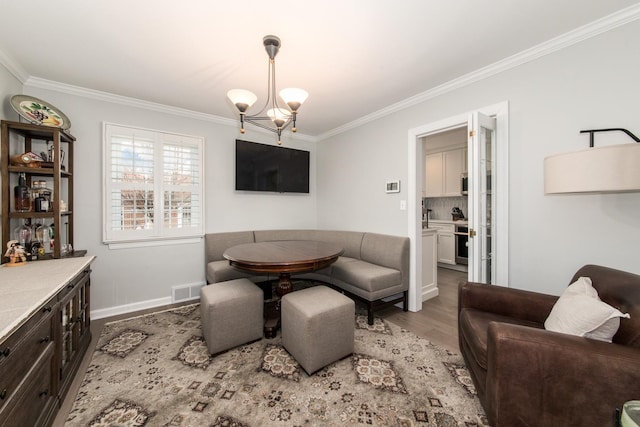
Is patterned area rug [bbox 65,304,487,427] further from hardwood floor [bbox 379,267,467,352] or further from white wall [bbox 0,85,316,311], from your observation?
white wall [bbox 0,85,316,311]

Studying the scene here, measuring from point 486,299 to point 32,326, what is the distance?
2.70m

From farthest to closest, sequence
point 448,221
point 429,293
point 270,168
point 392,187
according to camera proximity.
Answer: point 448,221 → point 270,168 → point 429,293 → point 392,187

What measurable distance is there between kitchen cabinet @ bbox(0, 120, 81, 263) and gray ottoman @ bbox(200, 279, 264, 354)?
1465 mm

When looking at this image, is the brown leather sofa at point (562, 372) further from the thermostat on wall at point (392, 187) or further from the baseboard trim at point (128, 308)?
the baseboard trim at point (128, 308)

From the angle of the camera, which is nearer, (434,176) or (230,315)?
(230,315)

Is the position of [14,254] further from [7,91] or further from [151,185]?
[7,91]

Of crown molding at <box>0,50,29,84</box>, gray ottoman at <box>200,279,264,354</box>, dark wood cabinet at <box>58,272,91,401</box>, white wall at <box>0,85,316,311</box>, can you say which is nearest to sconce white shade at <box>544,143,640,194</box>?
gray ottoman at <box>200,279,264,354</box>

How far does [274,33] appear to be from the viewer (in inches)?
70.9

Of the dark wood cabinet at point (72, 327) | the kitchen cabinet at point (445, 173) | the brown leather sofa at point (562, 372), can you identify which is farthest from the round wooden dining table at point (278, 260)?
the kitchen cabinet at point (445, 173)

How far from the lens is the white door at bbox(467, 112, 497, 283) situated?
2.09m

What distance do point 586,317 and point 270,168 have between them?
3638 millimetres

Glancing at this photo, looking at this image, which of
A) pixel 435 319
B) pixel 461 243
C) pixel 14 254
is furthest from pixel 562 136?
pixel 14 254

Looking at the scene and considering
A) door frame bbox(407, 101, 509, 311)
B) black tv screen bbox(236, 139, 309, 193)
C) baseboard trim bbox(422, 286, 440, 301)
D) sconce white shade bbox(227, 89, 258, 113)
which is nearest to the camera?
sconce white shade bbox(227, 89, 258, 113)

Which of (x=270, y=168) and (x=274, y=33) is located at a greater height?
(x=274, y=33)
